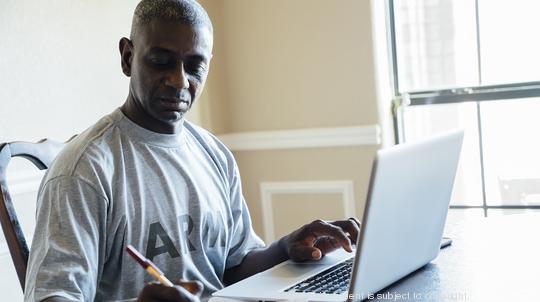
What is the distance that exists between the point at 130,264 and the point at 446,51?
183 cm

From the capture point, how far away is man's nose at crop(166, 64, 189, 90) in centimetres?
131

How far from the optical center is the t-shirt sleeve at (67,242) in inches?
43.1

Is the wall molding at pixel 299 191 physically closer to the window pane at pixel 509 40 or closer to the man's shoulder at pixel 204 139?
the window pane at pixel 509 40

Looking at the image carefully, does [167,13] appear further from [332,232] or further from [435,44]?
[435,44]

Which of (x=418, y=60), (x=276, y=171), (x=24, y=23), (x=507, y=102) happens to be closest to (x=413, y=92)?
(x=418, y=60)

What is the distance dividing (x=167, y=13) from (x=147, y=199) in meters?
0.35

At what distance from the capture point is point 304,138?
111 inches

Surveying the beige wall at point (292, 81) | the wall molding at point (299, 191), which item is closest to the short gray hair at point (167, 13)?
the beige wall at point (292, 81)

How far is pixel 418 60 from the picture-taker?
2791 mm

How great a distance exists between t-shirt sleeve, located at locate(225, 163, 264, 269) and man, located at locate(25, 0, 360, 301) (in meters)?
0.03

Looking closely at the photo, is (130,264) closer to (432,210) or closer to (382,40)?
(432,210)

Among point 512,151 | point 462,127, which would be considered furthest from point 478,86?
point 512,151

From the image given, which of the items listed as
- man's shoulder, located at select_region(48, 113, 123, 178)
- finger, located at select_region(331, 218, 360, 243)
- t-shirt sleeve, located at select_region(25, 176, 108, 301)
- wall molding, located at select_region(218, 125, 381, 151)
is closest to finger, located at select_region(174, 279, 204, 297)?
t-shirt sleeve, located at select_region(25, 176, 108, 301)

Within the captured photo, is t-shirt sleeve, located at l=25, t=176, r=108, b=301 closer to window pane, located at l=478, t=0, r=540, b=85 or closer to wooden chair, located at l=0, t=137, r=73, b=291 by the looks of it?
wooden chair, located at l=0, t=137, r=73, b=291
